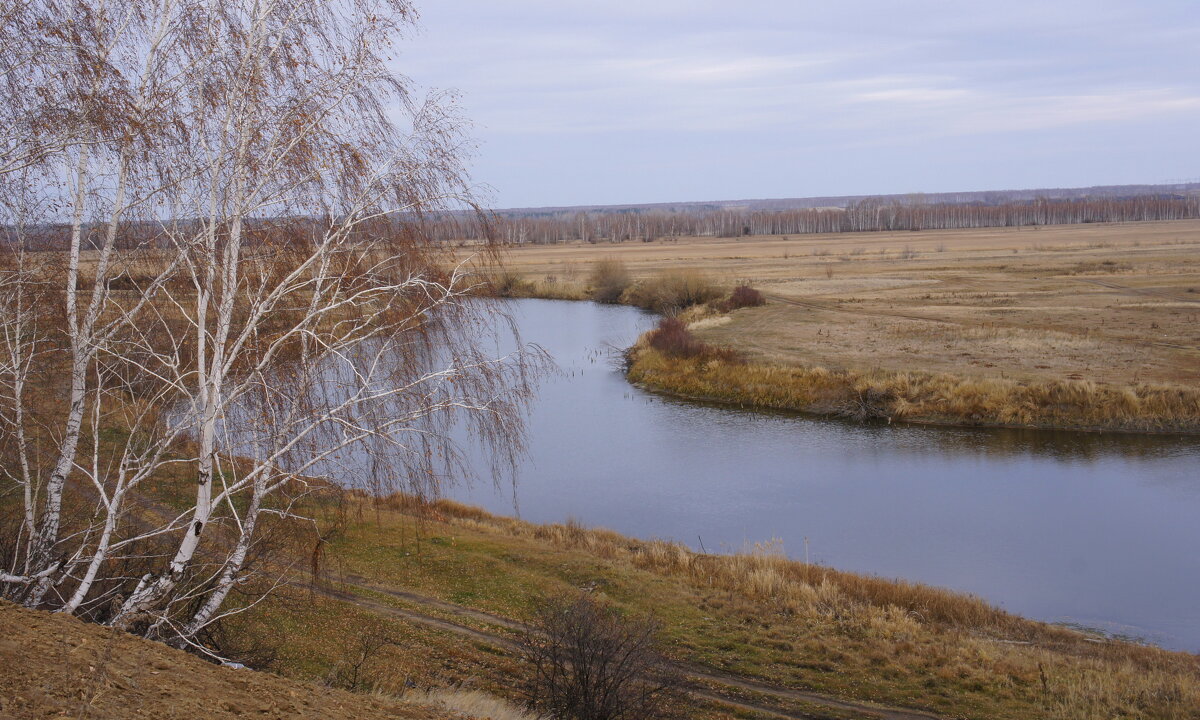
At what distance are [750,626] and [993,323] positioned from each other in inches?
1132

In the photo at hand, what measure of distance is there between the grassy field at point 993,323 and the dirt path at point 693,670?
447 cm

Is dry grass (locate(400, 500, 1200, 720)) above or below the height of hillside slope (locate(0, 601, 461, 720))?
below

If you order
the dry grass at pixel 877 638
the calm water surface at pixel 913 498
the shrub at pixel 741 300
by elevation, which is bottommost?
the calm water surface at pixel 913 498

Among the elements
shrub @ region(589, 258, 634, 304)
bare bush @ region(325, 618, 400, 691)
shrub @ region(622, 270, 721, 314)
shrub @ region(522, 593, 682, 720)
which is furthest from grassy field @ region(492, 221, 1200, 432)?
bare bush @ region(325, 618, 400, 691)

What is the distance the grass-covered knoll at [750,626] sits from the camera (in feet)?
29.9

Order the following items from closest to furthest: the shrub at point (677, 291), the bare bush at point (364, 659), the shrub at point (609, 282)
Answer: the bare bush at point (364, 659), the shrub at point (677, 291), the shrub at point (609, 282)

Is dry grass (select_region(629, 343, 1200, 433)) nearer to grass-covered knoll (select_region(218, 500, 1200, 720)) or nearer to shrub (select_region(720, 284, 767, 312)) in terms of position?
grass-covered knoll (select_region(218, 500, 1200, 720))

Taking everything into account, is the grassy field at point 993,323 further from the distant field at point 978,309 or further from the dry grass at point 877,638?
the dry grass at point 877,638

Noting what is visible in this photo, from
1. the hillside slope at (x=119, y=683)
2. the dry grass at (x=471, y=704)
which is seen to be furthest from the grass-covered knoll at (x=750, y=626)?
the hillside slope at (x=119, y=683)

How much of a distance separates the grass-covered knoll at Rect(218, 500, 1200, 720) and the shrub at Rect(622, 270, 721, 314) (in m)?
31.2

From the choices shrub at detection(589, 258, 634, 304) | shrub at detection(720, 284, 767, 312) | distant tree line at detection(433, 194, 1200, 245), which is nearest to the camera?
shrub at detection(720, 284, 767, 312)

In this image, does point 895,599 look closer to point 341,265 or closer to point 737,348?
point 341,265

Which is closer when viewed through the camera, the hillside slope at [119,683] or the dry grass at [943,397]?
the hillside slope at [119,683]

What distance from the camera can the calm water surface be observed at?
14328mm
